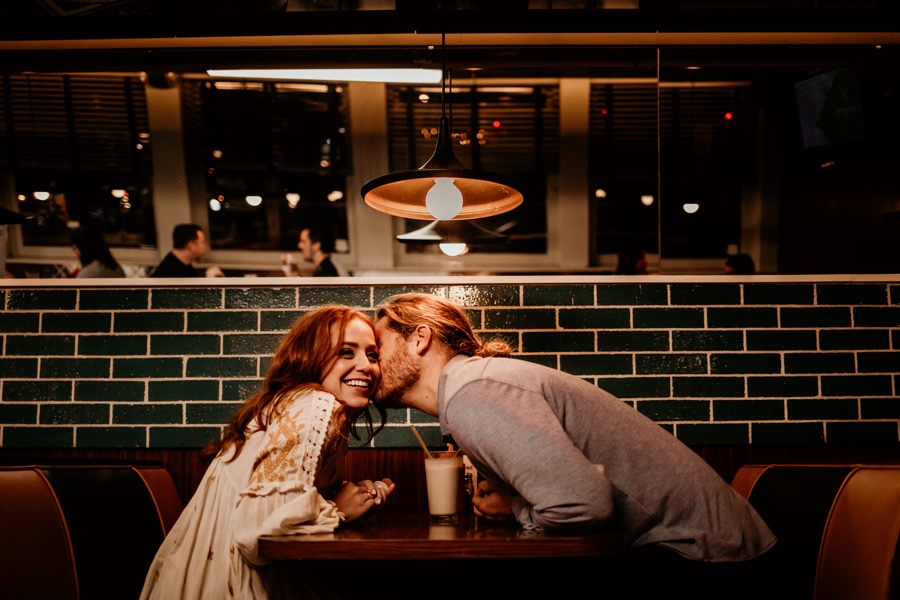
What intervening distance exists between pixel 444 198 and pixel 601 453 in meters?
0.98

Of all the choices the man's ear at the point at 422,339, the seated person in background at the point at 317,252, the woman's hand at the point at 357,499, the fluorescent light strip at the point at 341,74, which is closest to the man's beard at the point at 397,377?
the man's ear at the point at 422,339

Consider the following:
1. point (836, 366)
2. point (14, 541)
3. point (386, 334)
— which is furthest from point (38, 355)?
point (836, 366)

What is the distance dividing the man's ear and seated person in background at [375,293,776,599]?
20 centimetres

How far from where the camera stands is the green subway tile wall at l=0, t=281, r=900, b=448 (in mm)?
2812

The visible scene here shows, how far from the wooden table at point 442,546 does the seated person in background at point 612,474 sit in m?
0.07

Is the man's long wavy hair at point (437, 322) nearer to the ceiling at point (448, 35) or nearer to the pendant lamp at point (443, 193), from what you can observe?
the pendant lamp at point (443, 193)

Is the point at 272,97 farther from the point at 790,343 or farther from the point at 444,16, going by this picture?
the point at 790,343

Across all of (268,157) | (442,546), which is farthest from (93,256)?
(442,546)

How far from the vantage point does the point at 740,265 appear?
2955 mm

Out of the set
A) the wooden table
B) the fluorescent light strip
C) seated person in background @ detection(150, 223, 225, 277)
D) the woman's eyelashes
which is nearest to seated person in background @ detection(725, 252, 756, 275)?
the fluorescent light strip

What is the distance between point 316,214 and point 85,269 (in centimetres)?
109

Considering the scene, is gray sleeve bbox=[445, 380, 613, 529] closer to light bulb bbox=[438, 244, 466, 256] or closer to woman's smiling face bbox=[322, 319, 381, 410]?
woman's smiling face bbox=[322, 319, 381, 410]

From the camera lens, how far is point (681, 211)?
10.0 ft

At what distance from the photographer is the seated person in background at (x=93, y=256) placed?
2.99 metres
